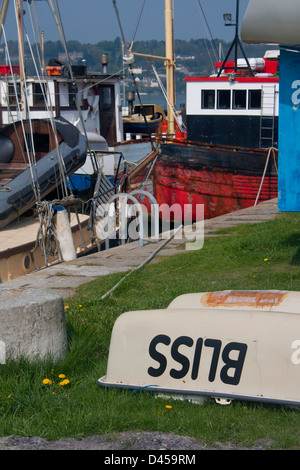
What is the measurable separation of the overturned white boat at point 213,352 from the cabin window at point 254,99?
16.4 meters

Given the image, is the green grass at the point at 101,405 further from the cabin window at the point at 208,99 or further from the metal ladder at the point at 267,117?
the cabin window at the point at 208,99

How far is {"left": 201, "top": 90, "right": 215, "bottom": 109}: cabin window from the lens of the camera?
21.0 meters

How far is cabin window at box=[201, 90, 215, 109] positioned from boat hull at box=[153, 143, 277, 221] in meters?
2.04

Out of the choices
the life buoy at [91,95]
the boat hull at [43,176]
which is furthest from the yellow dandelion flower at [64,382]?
the life buoy at [91,95]

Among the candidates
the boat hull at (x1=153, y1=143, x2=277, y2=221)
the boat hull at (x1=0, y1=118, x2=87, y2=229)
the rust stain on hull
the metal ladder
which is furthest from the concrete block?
the metal ladder

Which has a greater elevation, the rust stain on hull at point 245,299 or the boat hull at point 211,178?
the rust stain on hull at point 245,299

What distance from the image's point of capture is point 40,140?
17375 millimetres

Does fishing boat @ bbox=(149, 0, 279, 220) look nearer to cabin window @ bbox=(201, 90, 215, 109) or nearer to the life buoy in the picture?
cabin window @ bbox=(201, 90, 215, 109)

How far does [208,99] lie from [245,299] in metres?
16.8

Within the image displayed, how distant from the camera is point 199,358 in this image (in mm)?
4406

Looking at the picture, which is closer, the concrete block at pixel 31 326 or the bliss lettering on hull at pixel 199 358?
the bliss lettering on hull at pixel 199 358

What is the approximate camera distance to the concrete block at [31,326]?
15.9 ft

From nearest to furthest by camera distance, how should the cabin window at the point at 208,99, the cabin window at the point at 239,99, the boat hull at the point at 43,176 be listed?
the boat hull at the point at 43,176, the cabin window at the point at 239,99, the cabin window at the point at 208,99
